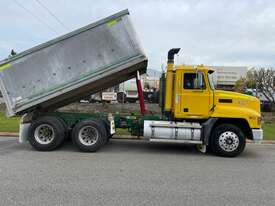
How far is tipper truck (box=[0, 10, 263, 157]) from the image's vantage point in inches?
356

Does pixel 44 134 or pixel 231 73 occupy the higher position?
pixel 231 73

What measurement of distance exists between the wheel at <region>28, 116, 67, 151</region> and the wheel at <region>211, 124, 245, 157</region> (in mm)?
4519

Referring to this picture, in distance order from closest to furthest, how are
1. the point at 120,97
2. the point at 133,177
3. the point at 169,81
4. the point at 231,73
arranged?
the point at 133,177, the point at 169,81, the point at 120,97, the point at 231,73

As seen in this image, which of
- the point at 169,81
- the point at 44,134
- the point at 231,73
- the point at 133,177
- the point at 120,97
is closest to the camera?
the point at 133,177

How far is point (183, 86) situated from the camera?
31.3 ft

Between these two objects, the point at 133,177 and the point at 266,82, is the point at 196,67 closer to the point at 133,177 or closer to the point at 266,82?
the point at 133,177

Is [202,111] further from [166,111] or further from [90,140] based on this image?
[90,140]

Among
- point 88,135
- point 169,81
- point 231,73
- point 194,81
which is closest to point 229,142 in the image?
point 194,81

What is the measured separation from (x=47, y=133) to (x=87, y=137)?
49.4 inches

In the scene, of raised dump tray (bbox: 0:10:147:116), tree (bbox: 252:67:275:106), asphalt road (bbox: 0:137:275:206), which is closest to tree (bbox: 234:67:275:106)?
tree (bbox: 252:67:275:106)

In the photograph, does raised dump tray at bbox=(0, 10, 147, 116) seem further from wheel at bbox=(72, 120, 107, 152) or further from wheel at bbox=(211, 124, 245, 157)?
wheel at bbox=(211, 124, 245, 157)

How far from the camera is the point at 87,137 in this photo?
955cm

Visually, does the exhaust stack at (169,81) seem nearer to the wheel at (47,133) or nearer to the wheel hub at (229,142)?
the wheel hub at (229,142)

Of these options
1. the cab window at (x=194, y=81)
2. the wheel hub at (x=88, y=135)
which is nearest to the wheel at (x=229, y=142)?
the cab window at (x=194, y=81)
